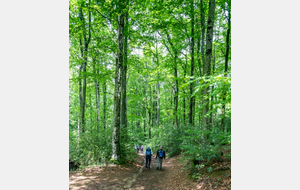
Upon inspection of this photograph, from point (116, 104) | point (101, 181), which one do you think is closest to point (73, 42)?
point (116, 104)

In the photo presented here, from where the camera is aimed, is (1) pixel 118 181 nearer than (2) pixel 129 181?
Yes

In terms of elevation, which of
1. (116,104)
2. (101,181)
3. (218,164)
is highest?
(116,104)

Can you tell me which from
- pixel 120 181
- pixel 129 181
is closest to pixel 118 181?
pixel 120 181

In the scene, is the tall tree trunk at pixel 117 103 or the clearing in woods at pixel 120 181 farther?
the tall tree trunk at pixel 117 103

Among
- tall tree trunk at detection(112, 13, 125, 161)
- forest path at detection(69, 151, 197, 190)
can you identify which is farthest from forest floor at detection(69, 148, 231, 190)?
tall tree trunk at detection(112, 13, 125, 161)

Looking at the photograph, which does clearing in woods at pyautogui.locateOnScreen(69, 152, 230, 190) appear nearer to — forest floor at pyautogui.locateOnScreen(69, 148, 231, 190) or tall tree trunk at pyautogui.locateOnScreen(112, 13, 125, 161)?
forest floor at pyautogui.locateOnScreen(69, 148, 231, 190)

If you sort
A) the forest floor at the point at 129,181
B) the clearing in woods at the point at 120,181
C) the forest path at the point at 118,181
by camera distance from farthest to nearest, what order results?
the forest path at the point at 118,181 → the clearing in woods at the point at 120,181 → the forest floor at the point at 129,181

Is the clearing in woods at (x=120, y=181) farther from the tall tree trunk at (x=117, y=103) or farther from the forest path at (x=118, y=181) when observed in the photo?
the tall tree trunk at (x=117, y=103)

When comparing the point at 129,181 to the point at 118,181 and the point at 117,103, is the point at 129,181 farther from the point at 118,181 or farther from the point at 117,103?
the point at 117,103

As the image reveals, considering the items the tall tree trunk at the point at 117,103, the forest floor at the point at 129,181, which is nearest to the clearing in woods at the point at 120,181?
the forest floor at the point at 129,181

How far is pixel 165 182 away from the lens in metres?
6.20
